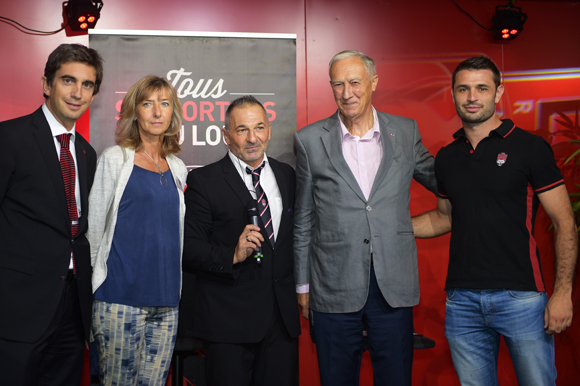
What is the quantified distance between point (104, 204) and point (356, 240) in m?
1.37

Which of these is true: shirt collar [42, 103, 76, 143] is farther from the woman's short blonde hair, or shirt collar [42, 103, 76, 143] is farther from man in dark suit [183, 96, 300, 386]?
man in dark suit [183, 96, 300, 386]

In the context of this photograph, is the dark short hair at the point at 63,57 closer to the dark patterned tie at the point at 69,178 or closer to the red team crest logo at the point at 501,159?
the dark patterned tie at the point at 69,178

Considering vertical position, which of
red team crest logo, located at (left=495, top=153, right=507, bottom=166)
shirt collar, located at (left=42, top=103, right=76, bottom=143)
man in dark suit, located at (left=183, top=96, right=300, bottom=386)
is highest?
shirt collar, located at (left=42, top=103, right=76, bottom=143)

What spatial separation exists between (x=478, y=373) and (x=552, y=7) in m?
3.21

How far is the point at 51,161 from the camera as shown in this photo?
232 centimetres

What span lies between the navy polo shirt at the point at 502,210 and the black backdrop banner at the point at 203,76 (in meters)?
1.59

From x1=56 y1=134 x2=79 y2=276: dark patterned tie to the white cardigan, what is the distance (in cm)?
13

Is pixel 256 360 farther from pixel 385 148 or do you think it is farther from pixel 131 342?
pixel 385 148

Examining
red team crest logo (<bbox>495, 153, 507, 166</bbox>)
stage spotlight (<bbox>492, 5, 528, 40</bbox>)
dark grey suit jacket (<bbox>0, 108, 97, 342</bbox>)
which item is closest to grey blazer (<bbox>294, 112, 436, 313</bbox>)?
red team crest logo (<bbox>495, 153, 507, 166</bbox>)

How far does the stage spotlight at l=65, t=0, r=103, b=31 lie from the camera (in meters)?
3.48

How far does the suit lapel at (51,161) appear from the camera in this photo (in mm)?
2305

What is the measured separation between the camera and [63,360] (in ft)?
7.89

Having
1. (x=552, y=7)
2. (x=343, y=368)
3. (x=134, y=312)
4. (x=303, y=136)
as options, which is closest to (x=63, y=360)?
(x=134, y=312)

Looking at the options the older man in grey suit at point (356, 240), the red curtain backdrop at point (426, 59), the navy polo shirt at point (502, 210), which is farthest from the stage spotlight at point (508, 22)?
the older man in grey suit at point (356, 240)
